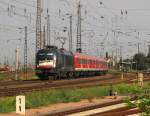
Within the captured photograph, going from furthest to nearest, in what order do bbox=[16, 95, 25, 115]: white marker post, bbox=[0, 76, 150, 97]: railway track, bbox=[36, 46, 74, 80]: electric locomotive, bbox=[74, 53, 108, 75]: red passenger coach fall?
1. bbox=[74, 53, 108, 75]: red passenger coach
2. bbox=[36, 46, 74, 80]: electric locomotive
3. bbox=[0, 76, 150, 97]: railway track
4. bbox=[16, 95, 25, 115]: white marker post

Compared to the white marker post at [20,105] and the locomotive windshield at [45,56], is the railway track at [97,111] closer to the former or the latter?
the white marker post at [20,105]

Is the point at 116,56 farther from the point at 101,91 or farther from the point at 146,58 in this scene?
the point at 101,91

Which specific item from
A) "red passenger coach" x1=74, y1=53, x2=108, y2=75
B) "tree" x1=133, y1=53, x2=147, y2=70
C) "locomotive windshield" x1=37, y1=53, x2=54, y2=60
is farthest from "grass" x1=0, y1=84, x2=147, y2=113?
"tree" x1=133, y1=53, x2=147, y2=70

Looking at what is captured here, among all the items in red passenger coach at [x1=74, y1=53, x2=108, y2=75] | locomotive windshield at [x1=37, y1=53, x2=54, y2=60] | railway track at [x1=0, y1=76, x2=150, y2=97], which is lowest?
railway track at [x1=0, y1=76, x2=150, y2=97]

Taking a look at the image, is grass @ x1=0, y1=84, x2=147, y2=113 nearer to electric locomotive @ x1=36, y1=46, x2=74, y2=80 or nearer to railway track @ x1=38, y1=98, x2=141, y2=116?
railway track @ x1=38, y1=98, x2=141, y2=116

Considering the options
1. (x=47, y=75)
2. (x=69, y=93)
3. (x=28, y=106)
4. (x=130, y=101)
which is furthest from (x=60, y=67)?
(x=130, y=101)

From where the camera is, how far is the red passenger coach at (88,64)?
5611 cm

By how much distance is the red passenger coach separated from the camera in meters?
56.1

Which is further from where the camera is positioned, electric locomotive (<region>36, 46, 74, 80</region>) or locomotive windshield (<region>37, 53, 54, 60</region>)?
locomotive windshield (<region>37, 53, 54, 60</region>)

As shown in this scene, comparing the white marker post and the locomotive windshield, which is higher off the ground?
the locomotive windshield

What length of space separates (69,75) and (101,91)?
70.8 feet

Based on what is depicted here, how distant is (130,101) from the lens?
418 inches

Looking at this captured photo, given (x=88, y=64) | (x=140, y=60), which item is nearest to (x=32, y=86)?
(x=88, y=64)

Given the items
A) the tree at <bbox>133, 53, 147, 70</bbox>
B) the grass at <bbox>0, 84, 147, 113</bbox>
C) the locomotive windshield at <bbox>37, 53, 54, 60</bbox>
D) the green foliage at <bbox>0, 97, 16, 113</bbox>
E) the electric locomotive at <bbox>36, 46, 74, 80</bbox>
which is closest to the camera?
the green foliage at <bbox>0, 97, 16, 113</bbox>
